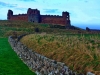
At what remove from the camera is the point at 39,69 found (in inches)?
697

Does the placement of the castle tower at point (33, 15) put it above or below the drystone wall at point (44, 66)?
above

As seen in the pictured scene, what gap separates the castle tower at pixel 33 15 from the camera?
444 feet

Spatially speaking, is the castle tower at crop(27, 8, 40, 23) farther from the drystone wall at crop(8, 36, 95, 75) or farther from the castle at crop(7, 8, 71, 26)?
the drystone wall at crop(8, 36, 95, 75)

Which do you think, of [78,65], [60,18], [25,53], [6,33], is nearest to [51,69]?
[78,65]

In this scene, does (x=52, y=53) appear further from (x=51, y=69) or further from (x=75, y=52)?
(x=51, y=69)

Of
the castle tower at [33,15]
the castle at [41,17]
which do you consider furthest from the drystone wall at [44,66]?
the castle tower at [33,15]

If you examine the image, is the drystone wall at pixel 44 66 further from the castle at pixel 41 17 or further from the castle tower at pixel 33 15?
the castle tower at pixel 33 15

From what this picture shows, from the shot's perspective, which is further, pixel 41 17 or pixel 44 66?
pixel 41 17

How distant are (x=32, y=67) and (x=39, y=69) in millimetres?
2644

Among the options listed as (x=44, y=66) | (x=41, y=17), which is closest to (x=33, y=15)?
(x=41, y=17)

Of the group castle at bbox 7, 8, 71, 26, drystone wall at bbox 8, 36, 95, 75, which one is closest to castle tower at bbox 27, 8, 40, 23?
castle at bbox 7, 8, 71, 26

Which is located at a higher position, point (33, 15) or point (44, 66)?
point (33, 15)

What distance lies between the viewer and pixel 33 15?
136 metres

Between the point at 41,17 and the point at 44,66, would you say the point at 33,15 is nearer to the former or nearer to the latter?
the point at 41,17
